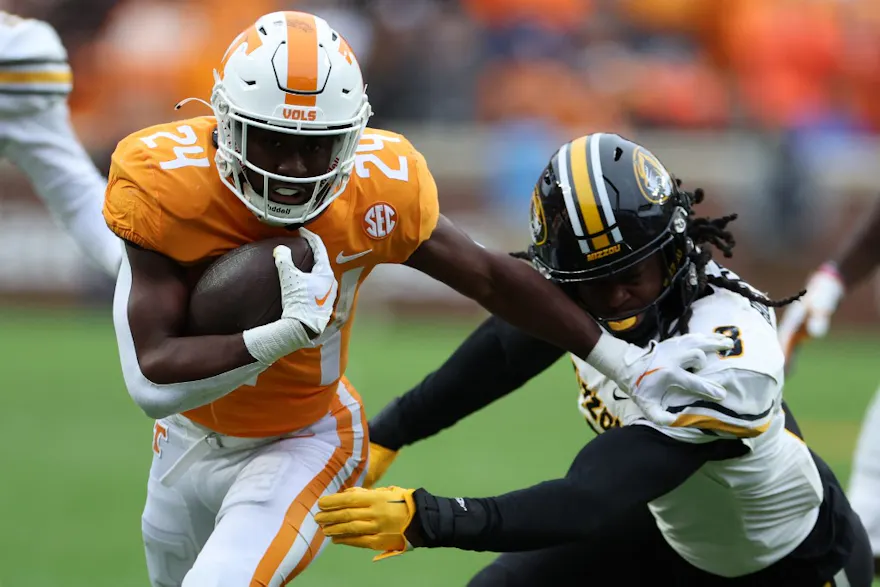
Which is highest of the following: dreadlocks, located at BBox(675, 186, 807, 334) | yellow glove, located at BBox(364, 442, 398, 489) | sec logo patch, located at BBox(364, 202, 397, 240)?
sec logo patch, located at BBox(364, 202, 397, 240)

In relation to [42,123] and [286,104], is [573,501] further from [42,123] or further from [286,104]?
[42,123]

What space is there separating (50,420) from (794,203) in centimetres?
632

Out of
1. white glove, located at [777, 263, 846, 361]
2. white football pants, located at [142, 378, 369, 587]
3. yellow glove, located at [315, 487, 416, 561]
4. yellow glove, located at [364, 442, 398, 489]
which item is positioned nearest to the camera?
yellow glove, located at [315, 487, 416, 561]

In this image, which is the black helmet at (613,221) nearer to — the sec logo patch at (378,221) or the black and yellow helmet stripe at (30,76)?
the sec logo patch at (378,221)

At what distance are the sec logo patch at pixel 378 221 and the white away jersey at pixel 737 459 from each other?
738mm

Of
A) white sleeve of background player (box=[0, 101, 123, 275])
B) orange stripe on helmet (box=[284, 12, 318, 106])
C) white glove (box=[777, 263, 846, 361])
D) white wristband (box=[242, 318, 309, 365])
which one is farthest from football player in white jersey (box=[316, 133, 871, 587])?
white sleeve of background player (box=[0, 101, 123, 275])

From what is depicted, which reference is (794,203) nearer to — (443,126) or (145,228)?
(443,126)

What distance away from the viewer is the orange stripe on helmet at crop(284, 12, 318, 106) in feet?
10.0

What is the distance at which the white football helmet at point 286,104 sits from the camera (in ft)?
9.96

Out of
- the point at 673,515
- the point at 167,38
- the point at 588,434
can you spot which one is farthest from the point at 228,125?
the point at 167,38

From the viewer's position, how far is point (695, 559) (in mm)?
3484

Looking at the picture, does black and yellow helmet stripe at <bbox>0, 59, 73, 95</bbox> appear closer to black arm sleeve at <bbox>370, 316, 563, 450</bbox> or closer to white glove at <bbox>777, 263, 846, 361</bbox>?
black arm sleeve at <bbox>370, 316, 563, 450</bbox>

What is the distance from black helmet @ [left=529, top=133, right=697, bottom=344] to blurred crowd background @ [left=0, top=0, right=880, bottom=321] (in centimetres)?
743

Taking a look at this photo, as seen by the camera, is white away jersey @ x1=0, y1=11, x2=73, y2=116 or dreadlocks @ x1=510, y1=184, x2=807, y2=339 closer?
dreadlocks @ x1=510, y1=184, x2=807, y2=339
